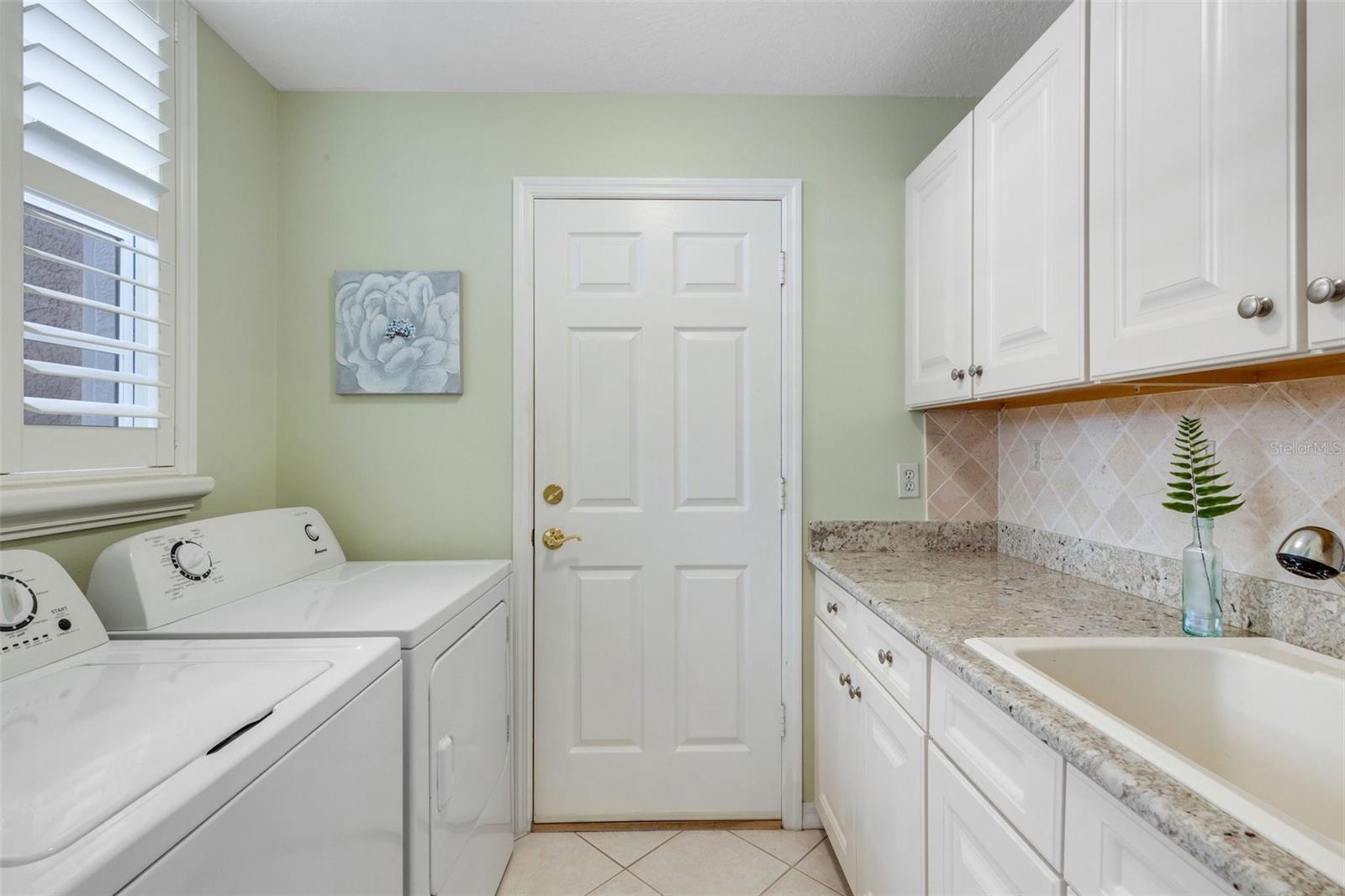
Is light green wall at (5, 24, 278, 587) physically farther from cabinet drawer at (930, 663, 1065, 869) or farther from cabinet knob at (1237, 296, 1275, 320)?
cabinet knob at (1237, 296, 1275, 320)

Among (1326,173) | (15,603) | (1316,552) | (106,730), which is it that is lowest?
(106,730)

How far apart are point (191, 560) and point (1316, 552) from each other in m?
2.18

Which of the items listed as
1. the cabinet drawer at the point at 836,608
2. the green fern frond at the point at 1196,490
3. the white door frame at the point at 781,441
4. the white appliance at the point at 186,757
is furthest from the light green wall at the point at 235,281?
the green fern frond at the point at 1196,490

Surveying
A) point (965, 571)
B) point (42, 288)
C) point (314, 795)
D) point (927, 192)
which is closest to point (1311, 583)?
point (965, 571)

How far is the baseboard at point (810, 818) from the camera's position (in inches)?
77.8

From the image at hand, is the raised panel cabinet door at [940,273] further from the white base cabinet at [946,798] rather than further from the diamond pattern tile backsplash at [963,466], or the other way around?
the white base cabinet at [946,798]

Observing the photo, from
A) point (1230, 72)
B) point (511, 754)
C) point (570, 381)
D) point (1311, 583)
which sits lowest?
point (511, 754)

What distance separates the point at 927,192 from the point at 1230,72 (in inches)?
39.2

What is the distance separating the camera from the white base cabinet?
2.33ft

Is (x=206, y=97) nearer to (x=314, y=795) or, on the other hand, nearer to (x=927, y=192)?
(x=314, y=795)

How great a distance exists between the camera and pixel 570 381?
1.99m

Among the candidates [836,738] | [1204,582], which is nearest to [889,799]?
[836,738]

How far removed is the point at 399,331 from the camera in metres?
1.96

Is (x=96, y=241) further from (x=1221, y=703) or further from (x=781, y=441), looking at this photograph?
(x=1221, y=703)
